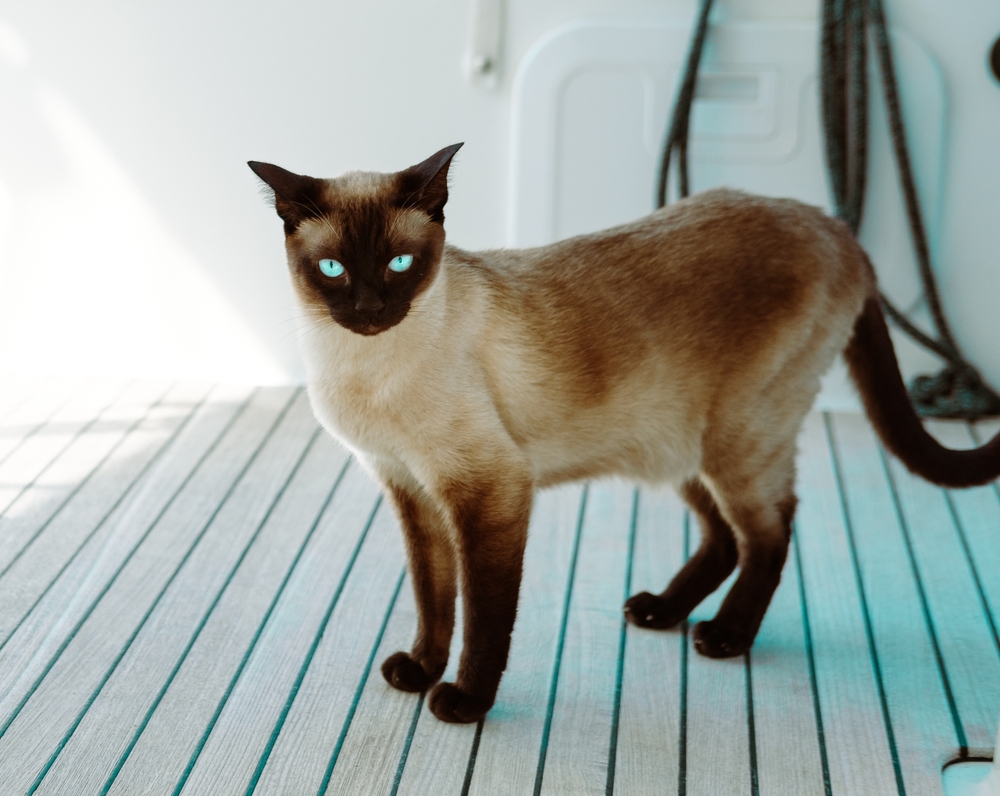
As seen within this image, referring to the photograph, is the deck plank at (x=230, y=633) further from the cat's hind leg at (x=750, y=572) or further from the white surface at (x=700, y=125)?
the white surface at (x=700, y=125)

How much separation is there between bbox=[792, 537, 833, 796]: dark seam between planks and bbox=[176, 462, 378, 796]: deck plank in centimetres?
99

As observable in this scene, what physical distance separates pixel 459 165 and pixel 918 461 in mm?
1846

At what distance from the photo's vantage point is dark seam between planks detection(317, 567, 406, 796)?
6.15ft

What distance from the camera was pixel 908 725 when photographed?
78.7 inches

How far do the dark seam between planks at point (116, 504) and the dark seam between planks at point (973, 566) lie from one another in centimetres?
206

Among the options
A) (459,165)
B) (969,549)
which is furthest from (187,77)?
(969,549)

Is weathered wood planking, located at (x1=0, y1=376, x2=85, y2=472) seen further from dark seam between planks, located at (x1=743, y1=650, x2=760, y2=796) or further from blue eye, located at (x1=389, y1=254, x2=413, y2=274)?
dark seam between planks, located at (x1=743, y1=650, x2=760, y2=796)

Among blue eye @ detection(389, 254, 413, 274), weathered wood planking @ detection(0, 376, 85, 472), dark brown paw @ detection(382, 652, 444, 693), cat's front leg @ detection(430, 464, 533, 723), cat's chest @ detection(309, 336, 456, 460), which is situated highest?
blue eye @ detection(389, 254, 413, 274)

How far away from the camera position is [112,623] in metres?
2.30

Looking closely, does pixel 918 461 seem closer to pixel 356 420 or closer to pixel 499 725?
pixel 499 725

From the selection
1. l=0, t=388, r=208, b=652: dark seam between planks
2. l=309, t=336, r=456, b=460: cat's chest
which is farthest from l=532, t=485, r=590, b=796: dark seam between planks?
l=0, t=388, r=208, b=652: dark seam between planks

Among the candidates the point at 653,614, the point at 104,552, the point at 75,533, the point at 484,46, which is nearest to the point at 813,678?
the point at 653,614

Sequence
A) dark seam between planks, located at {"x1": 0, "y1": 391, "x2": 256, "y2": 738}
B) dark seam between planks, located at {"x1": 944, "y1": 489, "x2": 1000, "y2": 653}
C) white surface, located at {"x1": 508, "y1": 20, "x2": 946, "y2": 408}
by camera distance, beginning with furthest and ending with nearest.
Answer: white surface, located at {"x1": 508, "y1": 20, "x2": 946, "y2": 408} < dark seam between planks, located at {"x1": 944, "y1": 489, "x2": 1000, "y2": 653} < dark seam between planks, located at {"x1": 0, "y1": 391, "x2": 256, "y2": 738}

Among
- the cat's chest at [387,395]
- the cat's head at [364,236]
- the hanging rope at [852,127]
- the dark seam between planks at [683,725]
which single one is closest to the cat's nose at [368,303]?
the cat's head at [364,236]
